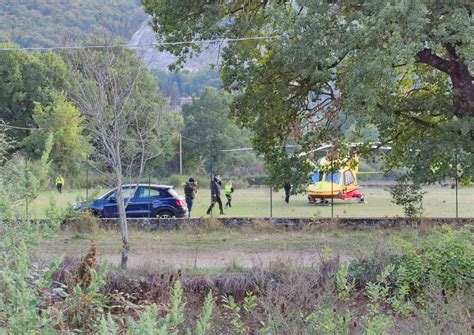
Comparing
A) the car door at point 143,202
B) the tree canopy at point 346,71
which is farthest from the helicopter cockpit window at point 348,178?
the tree canopy at point 346,71

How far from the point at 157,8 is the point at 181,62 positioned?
5.66 feet

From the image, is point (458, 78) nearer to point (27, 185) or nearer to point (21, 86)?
point (27, 185)

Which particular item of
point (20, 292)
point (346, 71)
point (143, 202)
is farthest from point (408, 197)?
point (20, 292)

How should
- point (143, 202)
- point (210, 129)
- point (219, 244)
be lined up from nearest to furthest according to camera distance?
point (219, 244), point (143, 202), point (210, 129)

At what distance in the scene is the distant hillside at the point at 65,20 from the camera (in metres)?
19.9

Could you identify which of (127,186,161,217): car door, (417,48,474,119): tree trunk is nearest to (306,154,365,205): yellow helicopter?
(127,186,161,217): car door

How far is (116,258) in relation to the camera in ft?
51.7

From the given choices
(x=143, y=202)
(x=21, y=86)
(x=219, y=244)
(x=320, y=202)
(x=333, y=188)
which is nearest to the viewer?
(x=219, y=244)

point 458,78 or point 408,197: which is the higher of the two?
point 458,78

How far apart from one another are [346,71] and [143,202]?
1117 cm

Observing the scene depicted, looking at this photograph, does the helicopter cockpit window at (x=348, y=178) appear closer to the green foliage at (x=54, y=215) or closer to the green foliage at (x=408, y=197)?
the green foliage at (x=408, y=197)

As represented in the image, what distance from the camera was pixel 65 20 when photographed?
2928 centimetres

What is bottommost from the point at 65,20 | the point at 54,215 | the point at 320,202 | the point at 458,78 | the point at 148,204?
the point at 320,202

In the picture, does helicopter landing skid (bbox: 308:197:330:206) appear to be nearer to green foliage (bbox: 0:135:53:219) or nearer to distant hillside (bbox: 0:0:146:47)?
distant hillside (bbox: 0:0:146:47)
